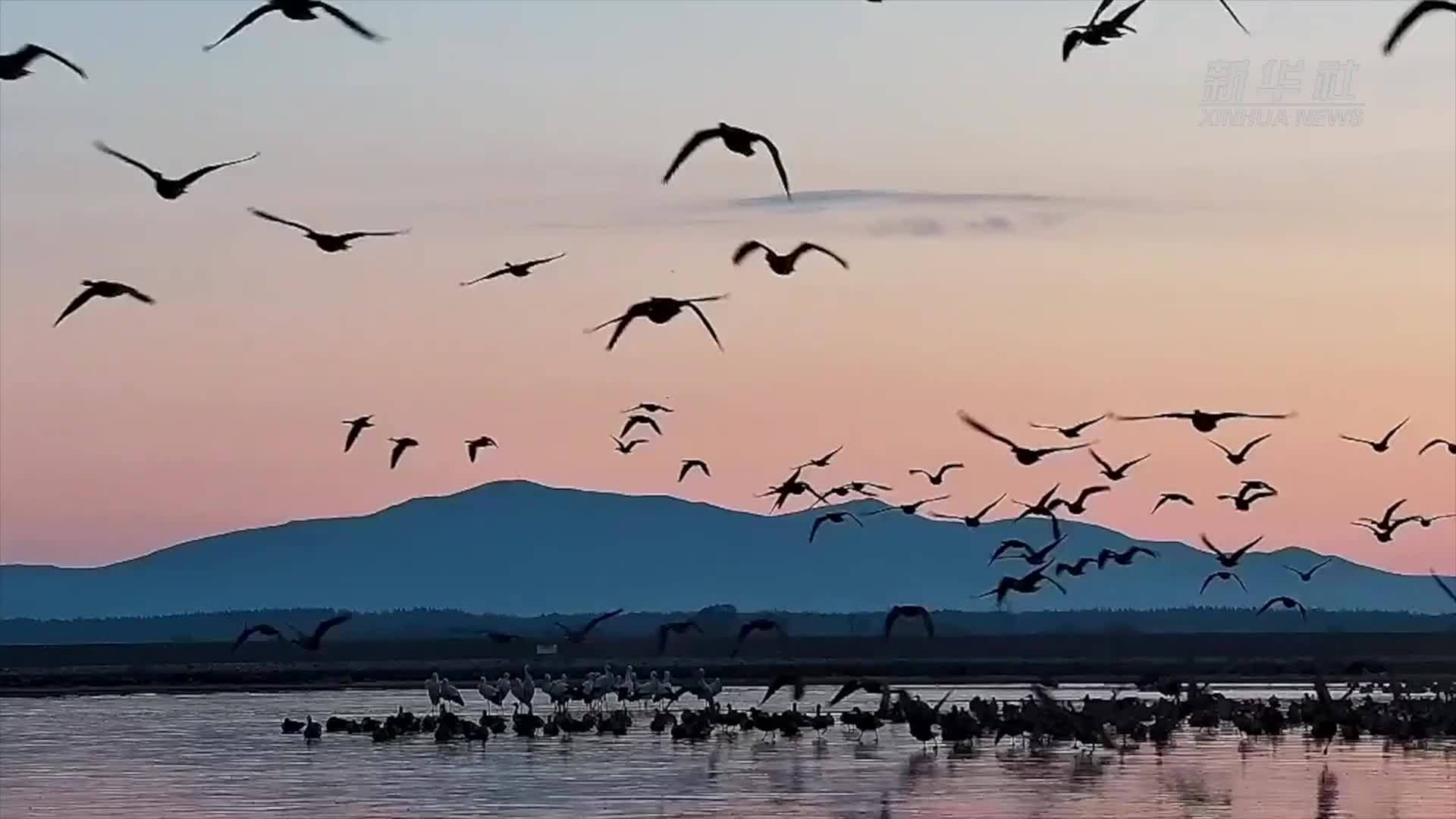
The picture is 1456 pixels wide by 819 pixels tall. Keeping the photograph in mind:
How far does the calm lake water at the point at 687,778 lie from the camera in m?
36.4

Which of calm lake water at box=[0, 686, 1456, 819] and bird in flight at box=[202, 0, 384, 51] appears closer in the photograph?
bird in flight at box=[202, 0, 384, 51]

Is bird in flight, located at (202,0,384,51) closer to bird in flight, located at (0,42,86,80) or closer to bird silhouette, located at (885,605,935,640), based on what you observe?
bird in flight, located at (0,42,86,80)

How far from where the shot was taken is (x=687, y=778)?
41.3 m

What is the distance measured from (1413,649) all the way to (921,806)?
94.1 meters

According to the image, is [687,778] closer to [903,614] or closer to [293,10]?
[903,614]

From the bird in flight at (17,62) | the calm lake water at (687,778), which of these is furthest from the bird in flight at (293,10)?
the calm lake water at (687,778)

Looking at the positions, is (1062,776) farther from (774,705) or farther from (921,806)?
(774,705)

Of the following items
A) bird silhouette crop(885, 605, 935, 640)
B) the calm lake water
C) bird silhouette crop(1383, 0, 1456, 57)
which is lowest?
the calm lake water

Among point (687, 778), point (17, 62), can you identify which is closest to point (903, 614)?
point (687, 778)

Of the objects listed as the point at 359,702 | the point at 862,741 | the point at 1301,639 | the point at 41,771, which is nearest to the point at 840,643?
the point at 1301,639

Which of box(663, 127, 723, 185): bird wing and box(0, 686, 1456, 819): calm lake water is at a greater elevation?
box(663, 127, 723, 185): bird wing

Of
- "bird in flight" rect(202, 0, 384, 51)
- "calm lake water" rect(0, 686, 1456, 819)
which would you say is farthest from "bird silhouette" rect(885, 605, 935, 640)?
"bird in flight" rect(202, 0, 384, 51)

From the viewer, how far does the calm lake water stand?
3638 cm

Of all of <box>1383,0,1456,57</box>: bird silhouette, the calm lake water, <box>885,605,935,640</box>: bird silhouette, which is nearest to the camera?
<box>1383,0,1456,57</box>: bird silhouette
